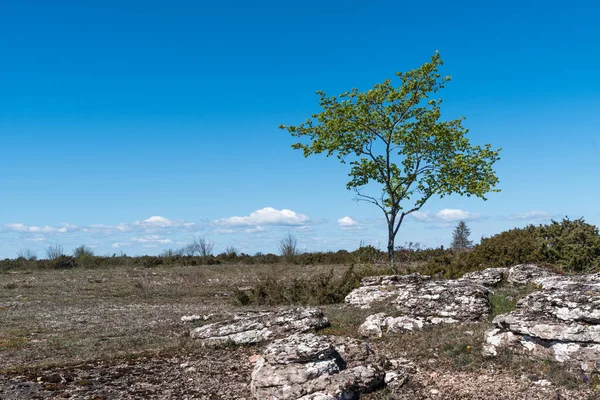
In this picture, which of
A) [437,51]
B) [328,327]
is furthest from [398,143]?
[328,327]

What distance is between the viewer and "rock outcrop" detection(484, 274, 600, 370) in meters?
10.2

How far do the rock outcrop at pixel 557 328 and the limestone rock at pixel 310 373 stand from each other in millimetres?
2901

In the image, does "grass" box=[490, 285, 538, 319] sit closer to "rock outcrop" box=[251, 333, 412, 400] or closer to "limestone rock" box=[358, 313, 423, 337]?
"limestone rock" box=[358, 313, 423, 337]

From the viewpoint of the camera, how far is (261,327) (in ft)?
44.7

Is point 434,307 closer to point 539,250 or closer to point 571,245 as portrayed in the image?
point 571,245

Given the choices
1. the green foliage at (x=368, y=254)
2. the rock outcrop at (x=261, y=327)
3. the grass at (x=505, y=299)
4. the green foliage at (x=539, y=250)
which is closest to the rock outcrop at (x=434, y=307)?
the grass at (x=505, y=299)

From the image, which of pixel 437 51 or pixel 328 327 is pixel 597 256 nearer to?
pixel 328 327

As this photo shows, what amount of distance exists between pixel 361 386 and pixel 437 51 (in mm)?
29001

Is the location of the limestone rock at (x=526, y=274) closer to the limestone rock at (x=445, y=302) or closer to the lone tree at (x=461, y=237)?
the limestone rock at (x=445, y=302)

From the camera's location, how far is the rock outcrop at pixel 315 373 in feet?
30.1

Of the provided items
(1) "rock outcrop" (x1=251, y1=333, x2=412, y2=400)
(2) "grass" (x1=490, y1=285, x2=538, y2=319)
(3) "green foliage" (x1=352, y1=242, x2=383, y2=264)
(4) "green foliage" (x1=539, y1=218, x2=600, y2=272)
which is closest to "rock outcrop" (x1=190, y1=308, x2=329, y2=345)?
(1) "rock outcrop" (x1=251, y1=333, x2=412, y2=400)

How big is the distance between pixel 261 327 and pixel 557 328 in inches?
270

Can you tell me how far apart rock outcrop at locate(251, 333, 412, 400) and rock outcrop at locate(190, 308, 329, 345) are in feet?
8.90

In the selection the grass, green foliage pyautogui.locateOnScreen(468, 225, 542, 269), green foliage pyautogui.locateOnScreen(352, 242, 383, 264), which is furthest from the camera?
green foliage pyautogui.locateOnScreen(352, 242, 383, 264)
